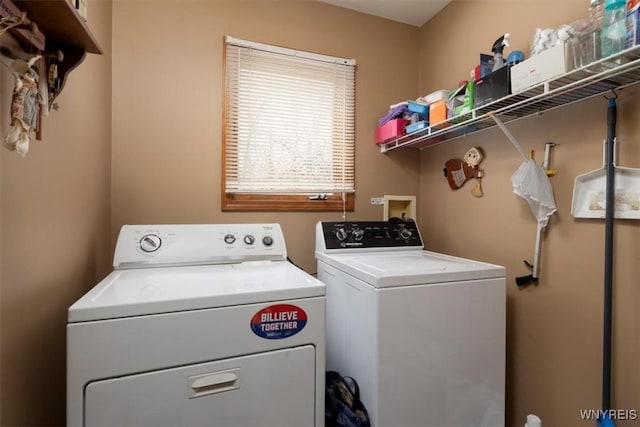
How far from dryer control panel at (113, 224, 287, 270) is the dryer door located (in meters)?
0.60

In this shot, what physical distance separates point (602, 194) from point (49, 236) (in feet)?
6.42

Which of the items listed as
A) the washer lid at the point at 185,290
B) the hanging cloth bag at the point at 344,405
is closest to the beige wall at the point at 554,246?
the hanging cloth bag at the point at 344,405

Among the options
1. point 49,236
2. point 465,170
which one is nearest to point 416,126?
point 465,170

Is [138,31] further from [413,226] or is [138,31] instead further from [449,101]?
[413,226]

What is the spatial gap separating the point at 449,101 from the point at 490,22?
53cm

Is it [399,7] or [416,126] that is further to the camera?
[399,7]

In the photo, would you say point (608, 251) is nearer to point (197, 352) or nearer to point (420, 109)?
point (420, 109)

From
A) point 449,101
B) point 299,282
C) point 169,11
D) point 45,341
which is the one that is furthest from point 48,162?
point 449,101

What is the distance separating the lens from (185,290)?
940 millimetres

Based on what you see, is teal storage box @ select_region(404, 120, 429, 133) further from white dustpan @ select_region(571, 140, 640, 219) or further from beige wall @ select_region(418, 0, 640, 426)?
white dustpan @ select_region(571, 140, 640, 219)

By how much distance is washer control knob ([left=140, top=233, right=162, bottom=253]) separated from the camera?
1333 mm

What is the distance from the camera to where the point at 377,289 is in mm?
1103

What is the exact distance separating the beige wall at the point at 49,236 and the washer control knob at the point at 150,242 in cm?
22

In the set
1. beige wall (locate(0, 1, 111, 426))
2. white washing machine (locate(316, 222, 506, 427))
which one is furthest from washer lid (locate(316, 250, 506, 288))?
beige wall (locate(0, 1, 111, 426))
